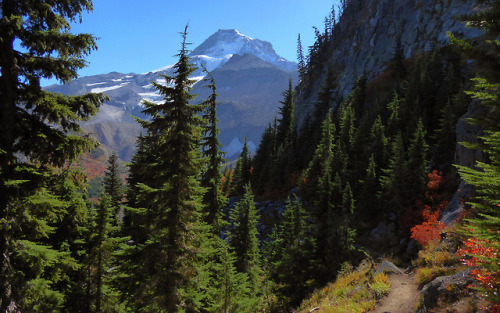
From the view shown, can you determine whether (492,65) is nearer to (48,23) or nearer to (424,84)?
(48,23)

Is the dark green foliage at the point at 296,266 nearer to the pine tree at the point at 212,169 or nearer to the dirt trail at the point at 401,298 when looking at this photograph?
the pine tree at the point at 212,169

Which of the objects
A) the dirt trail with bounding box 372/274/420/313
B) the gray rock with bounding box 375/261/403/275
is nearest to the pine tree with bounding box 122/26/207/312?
the dirt trail with bounding box 372/274/420/313

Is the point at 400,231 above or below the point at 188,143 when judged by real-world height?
below

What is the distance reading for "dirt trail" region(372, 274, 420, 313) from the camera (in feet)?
34.3

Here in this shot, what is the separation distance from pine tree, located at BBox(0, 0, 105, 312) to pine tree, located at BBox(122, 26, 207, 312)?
352 centimetres

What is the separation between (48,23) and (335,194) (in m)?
28.2

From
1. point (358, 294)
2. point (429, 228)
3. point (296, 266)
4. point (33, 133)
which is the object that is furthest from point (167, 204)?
point (429, 228)

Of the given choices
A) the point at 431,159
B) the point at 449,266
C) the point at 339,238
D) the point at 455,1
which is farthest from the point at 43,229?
the point at 455,1

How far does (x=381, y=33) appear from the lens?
2633 inches

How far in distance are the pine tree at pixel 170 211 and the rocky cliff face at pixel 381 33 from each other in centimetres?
5287

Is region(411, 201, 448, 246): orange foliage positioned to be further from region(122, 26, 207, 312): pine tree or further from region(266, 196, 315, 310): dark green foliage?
region(122, 26, 207, 312): pine tree

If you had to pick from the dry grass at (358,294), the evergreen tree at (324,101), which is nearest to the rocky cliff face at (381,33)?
the evergreen tree at (324,101)

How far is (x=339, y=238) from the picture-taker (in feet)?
73.7

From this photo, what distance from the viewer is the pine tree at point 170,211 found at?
10.5 metres
